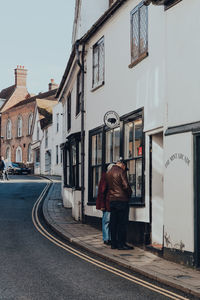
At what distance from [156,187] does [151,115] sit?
5.07 feet

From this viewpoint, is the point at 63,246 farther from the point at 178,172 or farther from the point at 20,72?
the point at 20,72

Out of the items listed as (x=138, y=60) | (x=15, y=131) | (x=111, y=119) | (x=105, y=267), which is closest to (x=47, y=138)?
(x=15, y=131)

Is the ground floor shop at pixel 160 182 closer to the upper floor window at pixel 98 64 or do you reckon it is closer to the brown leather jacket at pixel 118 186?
the brown leather jacket at pixel 118 186

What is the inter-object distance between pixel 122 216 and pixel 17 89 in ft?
183

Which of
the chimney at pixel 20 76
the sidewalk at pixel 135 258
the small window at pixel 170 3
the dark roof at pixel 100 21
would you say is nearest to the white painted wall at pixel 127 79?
the dark roof at pixel 100 21

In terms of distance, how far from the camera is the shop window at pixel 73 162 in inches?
701

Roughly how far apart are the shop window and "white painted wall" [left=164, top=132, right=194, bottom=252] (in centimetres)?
801

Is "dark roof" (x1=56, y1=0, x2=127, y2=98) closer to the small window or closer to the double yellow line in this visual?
the small window

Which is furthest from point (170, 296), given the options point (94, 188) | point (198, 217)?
point (94, 188)

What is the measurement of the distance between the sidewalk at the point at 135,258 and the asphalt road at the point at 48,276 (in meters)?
0.52

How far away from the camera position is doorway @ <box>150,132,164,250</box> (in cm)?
1031

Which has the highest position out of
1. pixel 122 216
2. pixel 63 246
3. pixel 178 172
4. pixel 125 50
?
pixel 125 50

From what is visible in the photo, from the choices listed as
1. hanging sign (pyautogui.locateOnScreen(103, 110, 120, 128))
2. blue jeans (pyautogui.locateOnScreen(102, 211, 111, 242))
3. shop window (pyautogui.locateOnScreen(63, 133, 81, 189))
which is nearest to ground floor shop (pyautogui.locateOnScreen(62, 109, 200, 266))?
hanging sign (pyautogui.locateOnScreen(103, 110, 120, 128))

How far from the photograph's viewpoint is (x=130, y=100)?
12008 millimetres
